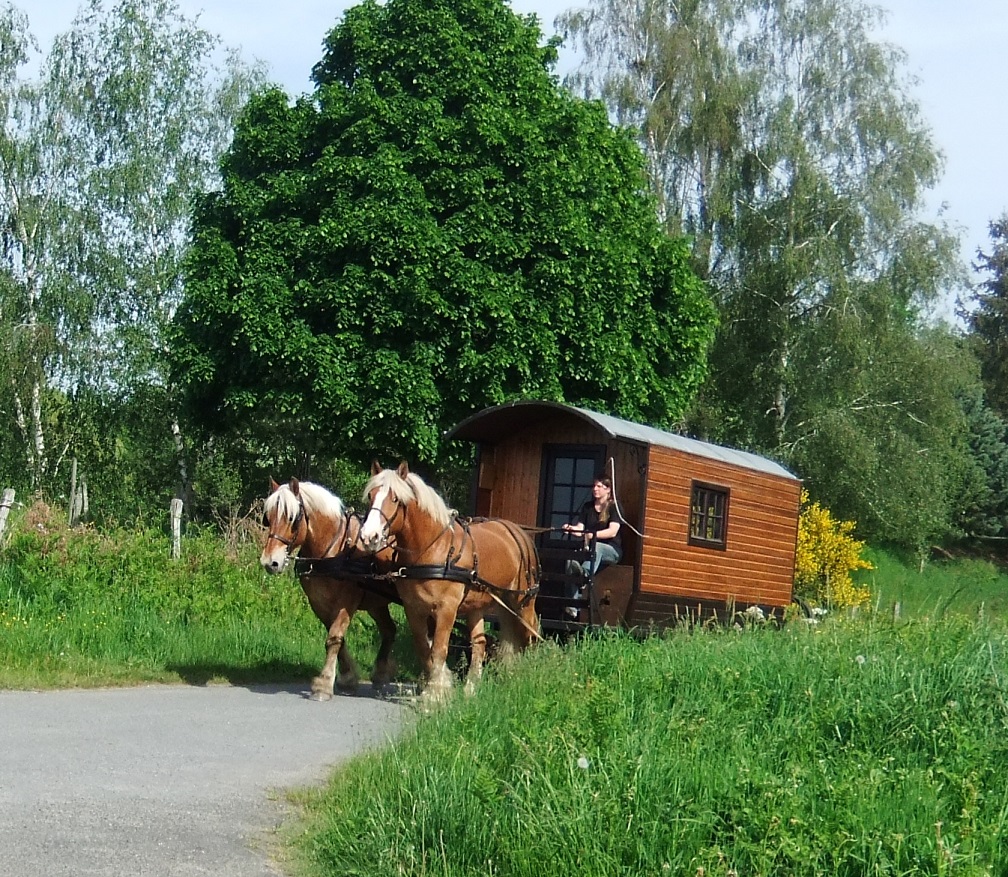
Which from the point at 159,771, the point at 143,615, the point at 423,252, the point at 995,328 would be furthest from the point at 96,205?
the point at 995,328

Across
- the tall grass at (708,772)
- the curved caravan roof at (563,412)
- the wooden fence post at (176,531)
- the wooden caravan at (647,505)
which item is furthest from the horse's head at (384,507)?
the wooden fence post at (176,531)

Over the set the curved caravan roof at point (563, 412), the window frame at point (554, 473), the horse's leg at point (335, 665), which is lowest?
the horse's leg at point (335, 665)

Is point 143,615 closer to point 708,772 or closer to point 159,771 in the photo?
point 159,771

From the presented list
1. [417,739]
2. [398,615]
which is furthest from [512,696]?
[398,615]

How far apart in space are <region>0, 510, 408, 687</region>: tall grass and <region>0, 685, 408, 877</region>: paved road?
97 cm

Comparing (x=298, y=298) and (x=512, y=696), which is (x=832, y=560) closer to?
(x=298, y=298)

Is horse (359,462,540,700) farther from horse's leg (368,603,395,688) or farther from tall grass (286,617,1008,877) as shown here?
tall grass (286,617,1008,877)

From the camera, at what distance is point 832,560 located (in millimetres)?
30859

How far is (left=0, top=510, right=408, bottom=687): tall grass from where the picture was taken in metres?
13.8

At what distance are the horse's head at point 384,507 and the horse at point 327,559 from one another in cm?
64

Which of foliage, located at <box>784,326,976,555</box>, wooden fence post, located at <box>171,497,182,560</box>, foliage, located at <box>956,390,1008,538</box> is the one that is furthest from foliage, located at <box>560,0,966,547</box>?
wooden fence post, located at <box>171,497,182,560</box>

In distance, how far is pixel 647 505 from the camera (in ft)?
46.2

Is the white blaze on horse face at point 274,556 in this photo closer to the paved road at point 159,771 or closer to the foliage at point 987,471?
the paved road at point 159,771

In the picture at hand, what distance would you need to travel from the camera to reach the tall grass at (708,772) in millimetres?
5500
